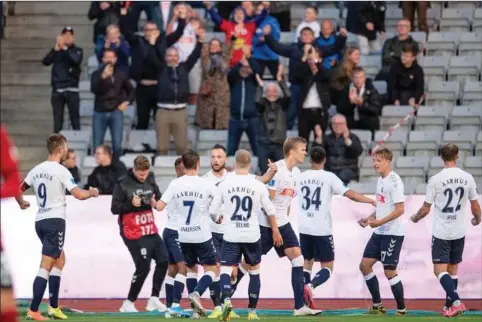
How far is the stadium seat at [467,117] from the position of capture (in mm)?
24547

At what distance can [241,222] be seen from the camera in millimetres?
16344

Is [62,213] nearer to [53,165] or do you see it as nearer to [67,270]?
[53,165]

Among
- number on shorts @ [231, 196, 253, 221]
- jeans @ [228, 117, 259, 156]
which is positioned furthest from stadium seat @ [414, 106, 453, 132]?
number on shorts @ [231, 196, 253, 221]

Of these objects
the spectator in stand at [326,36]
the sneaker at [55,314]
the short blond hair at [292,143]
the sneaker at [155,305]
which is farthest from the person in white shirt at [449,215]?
the spectator in stand at [326,36]

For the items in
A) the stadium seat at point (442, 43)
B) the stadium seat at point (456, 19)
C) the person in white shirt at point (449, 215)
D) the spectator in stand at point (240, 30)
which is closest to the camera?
the person in white shirt at point (449, 215)

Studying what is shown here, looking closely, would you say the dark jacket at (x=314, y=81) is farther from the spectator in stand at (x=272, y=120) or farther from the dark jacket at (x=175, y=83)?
the dark jacket at (x=175, y=83)

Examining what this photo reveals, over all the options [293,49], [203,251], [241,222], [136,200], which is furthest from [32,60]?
[241,222]

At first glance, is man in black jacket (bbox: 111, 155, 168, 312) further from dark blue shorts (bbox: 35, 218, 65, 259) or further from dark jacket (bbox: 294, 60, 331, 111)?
dark jacket (bbox: 294, 60, 331, 111)

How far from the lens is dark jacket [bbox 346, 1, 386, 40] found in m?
25.8

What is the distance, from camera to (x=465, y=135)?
2411 centimetres

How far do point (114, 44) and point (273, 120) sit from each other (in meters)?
3.41

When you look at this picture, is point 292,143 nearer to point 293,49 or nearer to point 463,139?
point 293,49

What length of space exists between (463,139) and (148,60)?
5.75m

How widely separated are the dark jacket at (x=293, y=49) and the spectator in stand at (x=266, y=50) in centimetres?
53
